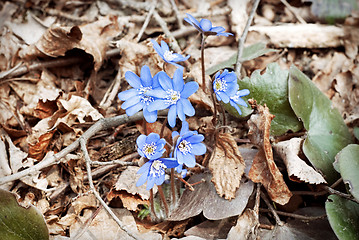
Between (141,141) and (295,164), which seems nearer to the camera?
(141,141)

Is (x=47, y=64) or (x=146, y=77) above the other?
(x=146, y=77)

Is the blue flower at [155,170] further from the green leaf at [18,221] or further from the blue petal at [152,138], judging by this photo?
the green leaf at [18,221]

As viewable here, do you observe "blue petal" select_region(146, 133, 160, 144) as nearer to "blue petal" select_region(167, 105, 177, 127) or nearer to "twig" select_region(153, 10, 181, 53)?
"blue petal" select_region(167, 105, 177, 127)

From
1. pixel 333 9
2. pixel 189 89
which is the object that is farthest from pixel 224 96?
pixel 333 9

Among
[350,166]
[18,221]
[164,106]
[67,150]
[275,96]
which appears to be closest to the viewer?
[164,106]

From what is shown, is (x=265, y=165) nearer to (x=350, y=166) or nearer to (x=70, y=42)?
(x=350, y=166)

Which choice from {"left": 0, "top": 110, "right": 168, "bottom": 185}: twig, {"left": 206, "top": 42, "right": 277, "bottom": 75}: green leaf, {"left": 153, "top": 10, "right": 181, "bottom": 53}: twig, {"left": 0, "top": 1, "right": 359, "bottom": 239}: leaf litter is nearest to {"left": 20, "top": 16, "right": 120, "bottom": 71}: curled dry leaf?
{"left": 0, "top": 1, "right": 359, "bottom": 239}: leaf litter

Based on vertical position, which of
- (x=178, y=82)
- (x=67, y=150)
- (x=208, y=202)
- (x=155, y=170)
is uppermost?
(x=178, y=82)
